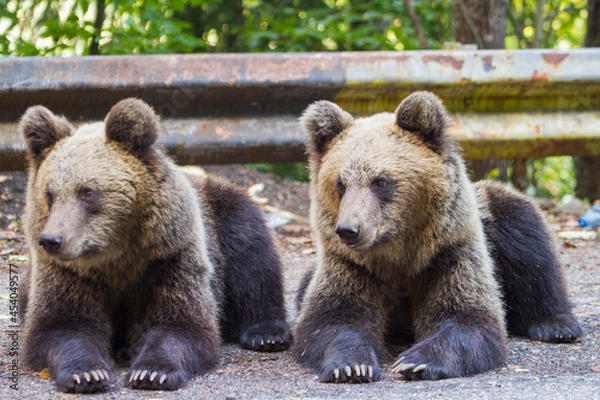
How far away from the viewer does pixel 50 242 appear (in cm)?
414

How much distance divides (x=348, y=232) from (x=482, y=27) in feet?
21.3

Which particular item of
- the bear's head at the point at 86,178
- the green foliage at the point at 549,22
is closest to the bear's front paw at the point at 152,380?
the bear's head at the point at 86,178

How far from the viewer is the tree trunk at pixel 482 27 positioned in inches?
385

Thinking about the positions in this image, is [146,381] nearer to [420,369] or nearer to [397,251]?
[420,369]

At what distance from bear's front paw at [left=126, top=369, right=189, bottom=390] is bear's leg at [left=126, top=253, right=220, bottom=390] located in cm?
14

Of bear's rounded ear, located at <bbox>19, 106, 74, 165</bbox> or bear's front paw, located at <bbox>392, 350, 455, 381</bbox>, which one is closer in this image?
bear's front paw, located at <bbox>392, 350, 455, 381</bbox>

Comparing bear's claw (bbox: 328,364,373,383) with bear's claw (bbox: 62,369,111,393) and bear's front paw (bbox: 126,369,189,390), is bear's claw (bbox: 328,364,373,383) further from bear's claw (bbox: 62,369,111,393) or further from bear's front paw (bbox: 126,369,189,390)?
bear's claw (bbox: 62,369,111,393)

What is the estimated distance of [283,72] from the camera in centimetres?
695

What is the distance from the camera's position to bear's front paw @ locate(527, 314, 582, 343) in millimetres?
5117

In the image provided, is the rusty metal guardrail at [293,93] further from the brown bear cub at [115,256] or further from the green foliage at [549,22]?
the green foliage at [549,22]

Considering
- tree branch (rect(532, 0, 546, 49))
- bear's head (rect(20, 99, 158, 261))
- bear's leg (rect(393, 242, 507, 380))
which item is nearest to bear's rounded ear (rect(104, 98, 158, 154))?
bear's head (rect(20, 99, 158, 261))

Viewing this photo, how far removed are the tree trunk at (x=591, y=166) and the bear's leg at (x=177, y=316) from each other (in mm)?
7421

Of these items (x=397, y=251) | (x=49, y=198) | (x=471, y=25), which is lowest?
(x=397, y=251)

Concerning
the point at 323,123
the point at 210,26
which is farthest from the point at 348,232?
the point at 210,26
